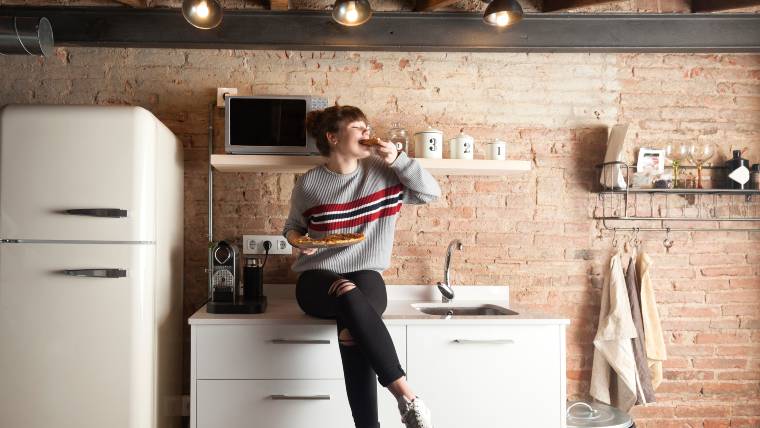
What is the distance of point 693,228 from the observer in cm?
268

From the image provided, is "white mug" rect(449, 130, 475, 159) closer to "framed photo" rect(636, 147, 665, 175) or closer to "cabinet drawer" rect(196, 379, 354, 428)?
"framed photo" rect(636, 147, 665, 175)

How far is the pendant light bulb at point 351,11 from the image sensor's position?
193 cm

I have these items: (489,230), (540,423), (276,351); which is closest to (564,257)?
(489,230)

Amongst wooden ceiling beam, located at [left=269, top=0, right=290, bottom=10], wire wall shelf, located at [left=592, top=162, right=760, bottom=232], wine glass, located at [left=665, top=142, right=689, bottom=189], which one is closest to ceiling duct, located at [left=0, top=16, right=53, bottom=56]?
wooden ceiling beam, located at [left=269, top=0, right=290, bottom=10]

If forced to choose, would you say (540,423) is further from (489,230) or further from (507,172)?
(507,172)

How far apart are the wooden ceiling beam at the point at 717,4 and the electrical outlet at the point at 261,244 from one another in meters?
2.36

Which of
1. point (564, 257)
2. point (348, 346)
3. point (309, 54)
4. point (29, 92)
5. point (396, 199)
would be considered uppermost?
point (309, 54)

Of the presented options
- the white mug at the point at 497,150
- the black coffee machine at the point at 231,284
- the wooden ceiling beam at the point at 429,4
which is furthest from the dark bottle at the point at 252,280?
the wooden ceiling beam at the point at 429,4

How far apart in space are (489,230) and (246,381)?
1374 mm

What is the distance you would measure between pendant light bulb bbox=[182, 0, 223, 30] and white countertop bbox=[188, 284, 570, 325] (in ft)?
3.76

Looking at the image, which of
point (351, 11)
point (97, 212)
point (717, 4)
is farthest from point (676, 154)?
point (97, 212)

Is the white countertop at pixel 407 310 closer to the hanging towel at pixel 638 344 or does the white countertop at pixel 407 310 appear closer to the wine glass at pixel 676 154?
the hanging towel at pixel 638 344

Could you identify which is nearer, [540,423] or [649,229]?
[540,423]

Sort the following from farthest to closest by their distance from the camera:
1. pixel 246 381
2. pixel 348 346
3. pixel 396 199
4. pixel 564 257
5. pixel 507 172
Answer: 1. pixel 564 257
2. pixel 507 172
3. pixel 396 199
4. pixel 246 381
5. pixel 348 346
